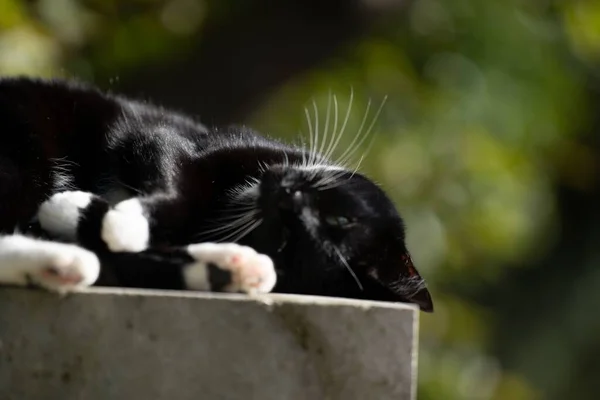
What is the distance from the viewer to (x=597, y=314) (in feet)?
19.0

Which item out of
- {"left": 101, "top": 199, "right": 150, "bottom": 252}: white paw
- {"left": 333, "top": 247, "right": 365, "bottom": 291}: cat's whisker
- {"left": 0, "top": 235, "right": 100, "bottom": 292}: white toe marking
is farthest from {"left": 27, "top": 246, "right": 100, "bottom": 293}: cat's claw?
{"left": 333, "top": 247, "right": 365, "bottom": 291}: cat's whisker

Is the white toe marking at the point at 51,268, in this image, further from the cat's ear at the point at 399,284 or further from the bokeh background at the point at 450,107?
the bokeh background at the point at 450,107

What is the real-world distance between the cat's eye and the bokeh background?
148 centimetres

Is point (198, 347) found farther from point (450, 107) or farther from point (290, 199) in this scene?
point (450, 107)

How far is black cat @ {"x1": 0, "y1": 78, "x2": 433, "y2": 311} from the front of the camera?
1423 mm

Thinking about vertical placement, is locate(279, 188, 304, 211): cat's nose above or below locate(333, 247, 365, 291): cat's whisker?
above

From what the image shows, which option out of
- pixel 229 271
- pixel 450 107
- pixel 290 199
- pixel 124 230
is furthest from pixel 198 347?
pixel 450 107

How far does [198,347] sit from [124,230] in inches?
11.2

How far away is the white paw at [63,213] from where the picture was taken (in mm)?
1484

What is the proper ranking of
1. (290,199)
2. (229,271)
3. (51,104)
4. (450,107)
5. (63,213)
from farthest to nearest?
(450,107), (51,104), (290,199), (63,213), (229,271)

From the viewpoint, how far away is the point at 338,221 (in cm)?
164

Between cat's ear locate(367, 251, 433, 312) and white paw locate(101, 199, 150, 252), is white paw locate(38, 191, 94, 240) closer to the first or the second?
white paw locate(101, 199, 150, 252)

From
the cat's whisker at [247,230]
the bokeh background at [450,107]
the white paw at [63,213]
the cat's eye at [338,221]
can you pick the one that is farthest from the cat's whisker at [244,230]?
the bokeh background at [450,107]

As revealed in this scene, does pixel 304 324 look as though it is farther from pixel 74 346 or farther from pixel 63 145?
pixel 63 145
